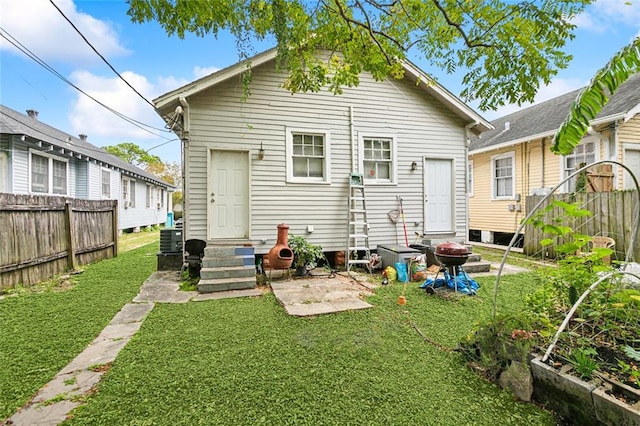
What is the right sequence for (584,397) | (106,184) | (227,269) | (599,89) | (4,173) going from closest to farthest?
(584,397) < (599,89) < (227,269) < (4,173) < (106,184)

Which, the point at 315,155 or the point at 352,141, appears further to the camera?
the point at 352,141

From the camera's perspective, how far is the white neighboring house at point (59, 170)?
29.1 feet

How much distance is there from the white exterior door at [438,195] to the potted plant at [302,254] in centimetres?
318

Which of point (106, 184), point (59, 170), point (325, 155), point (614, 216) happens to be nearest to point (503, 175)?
point (614, 216)

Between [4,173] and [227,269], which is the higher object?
[4,173]

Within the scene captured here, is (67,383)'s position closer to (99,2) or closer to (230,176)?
(230,176)

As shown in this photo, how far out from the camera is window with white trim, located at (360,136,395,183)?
24.1 feet

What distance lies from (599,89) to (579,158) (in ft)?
28.0

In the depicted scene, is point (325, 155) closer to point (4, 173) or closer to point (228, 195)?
point (228, 195)

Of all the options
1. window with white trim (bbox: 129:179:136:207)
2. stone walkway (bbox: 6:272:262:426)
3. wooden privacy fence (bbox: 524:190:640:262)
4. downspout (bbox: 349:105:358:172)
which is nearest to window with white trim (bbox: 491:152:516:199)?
wooden privacy fence (bbox: 524:190:640:262)

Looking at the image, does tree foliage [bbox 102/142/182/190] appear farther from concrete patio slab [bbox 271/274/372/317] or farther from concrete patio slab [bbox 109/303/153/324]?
concrete patio slab [bbox 109/303/153/324]

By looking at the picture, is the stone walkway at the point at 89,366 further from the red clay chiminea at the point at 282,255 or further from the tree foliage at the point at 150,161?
the tree foliage at the point at 150,161

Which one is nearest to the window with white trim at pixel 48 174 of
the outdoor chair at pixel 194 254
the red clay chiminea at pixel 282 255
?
the outdoor chair at pixel 194 254

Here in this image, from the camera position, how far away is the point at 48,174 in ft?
34.0
